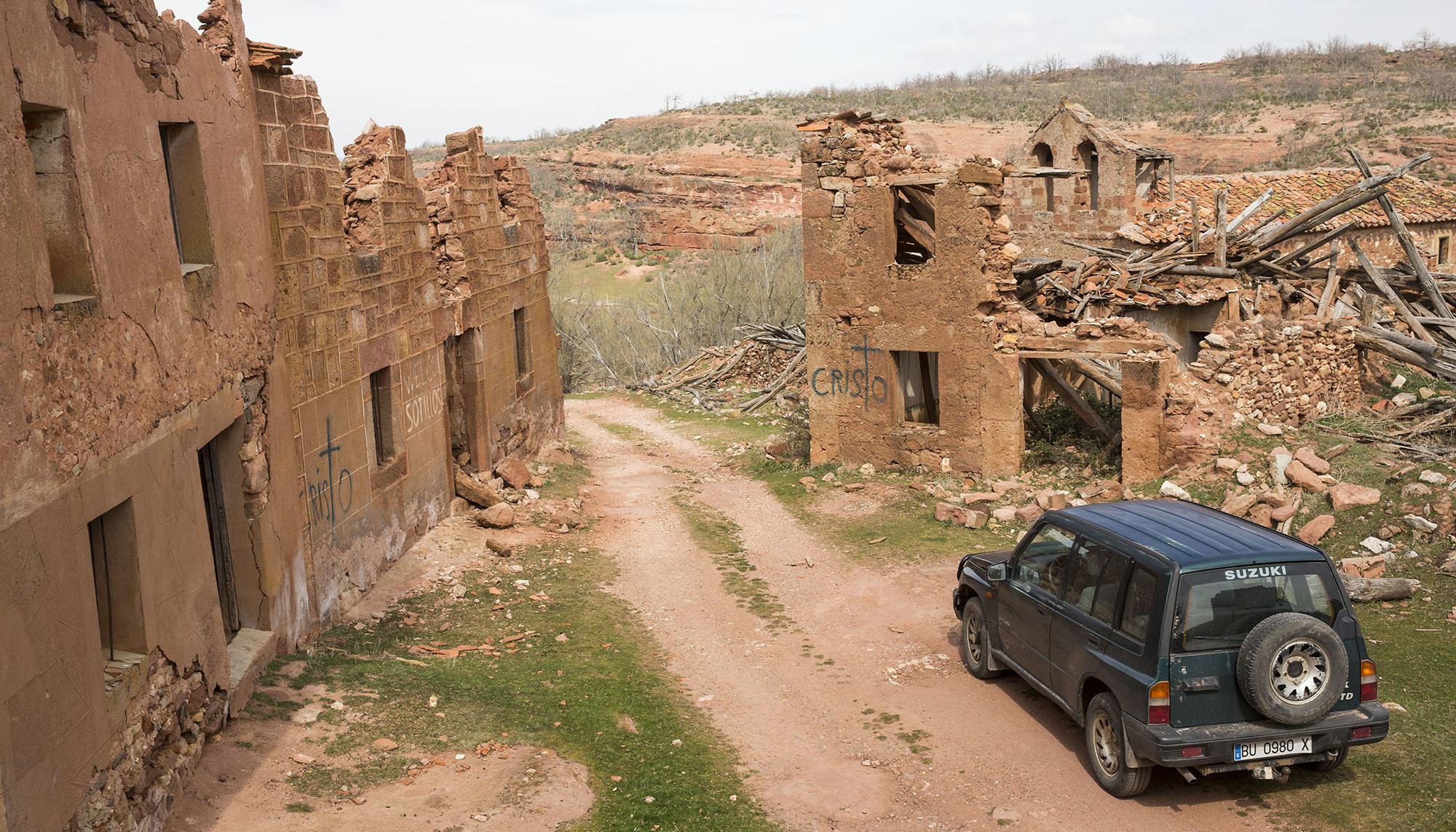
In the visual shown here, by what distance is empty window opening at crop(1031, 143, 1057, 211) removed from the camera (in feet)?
83.8

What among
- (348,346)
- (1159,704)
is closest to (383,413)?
(348,346)

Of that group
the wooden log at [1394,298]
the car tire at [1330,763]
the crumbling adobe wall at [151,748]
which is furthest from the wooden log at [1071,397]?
the crumbling adobe wall at [151,748]

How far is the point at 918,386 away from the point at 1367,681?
10937 millimetres

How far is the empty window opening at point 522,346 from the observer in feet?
61.9

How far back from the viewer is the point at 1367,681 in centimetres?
700

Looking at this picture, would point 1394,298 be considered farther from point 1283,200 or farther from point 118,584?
point 118,584

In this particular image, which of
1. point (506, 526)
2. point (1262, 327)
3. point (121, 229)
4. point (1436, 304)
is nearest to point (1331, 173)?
point (1436, 304)

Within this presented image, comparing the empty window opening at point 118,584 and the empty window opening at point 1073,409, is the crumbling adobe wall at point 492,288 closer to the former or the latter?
the empty window opening at point 1073,409

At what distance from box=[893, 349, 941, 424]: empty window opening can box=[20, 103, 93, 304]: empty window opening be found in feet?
41.3

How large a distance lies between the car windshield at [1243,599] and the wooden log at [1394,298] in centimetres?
1139

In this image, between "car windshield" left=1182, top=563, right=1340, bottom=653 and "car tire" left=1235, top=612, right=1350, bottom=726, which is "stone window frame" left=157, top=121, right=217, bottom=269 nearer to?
"car windshield" left=1182, top=563, right=1340, bottom=653

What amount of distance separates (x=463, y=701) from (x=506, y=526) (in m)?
5.54

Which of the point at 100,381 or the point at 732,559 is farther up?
the point at 100,381

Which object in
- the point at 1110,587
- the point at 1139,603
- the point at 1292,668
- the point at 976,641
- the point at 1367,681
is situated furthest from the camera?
the point at 976,641
